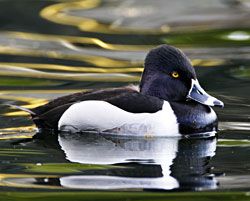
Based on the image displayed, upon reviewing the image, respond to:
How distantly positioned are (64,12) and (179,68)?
808 cm

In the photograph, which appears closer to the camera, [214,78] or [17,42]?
[214,78]

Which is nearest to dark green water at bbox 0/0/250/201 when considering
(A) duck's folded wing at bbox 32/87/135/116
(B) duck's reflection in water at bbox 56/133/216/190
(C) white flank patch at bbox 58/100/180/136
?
(B) duck's reflection in water at bbox 56/133/216/190

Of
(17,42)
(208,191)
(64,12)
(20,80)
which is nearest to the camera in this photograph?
(208,191)

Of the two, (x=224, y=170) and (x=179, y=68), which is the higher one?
(x=179, y=68)

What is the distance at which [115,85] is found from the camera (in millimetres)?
12852

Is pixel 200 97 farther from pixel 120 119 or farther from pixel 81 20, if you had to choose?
pixel 81 20

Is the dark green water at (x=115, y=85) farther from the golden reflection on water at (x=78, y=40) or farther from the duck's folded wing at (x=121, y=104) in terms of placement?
the duck's folded wing at (x=121, y=104)

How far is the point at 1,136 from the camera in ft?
33.9

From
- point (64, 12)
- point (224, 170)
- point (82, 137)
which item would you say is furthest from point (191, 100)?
point (64, 12)

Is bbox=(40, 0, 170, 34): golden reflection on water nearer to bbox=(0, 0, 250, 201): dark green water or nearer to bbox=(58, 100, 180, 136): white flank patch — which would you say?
bbox=(0, 0, 250, 201): dark green water

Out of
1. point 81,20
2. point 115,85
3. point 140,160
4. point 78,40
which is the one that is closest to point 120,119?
point 140,160

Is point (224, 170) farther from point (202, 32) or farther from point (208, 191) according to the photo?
point (202, 32)

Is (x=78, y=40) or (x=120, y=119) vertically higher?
(x=78, y=40)

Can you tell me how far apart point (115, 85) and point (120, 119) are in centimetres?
262
